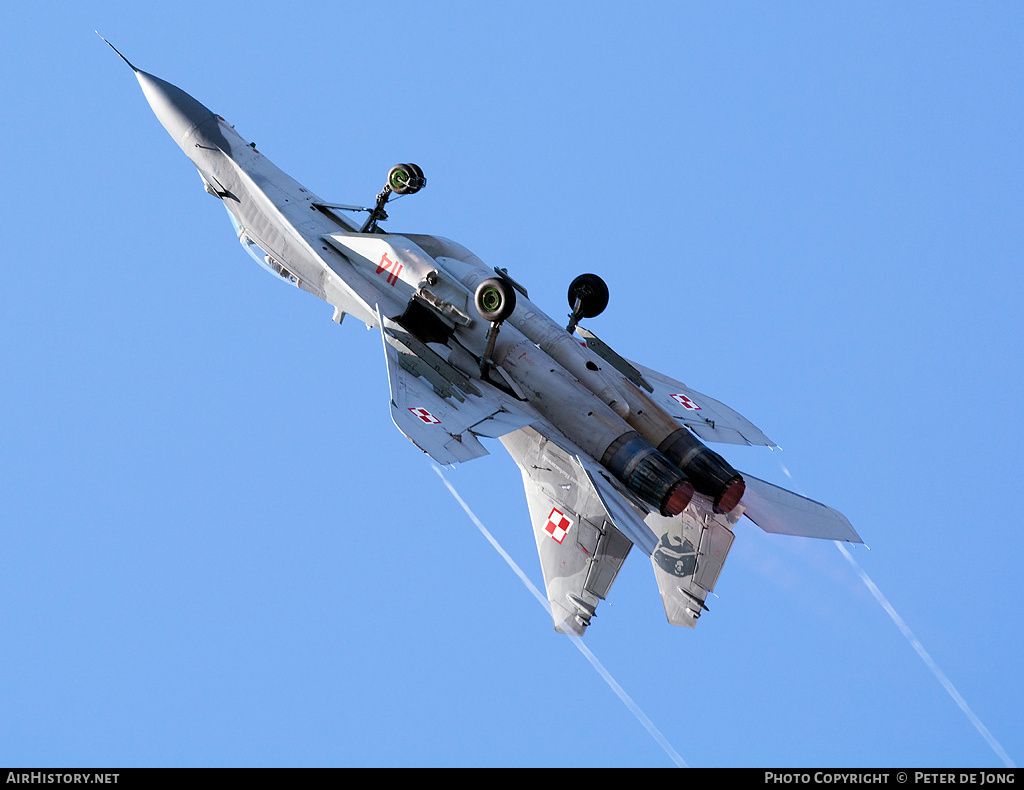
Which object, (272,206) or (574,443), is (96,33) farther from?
(574,443)

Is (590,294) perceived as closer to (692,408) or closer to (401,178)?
(692,408)

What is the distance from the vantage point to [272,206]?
23.4 metres

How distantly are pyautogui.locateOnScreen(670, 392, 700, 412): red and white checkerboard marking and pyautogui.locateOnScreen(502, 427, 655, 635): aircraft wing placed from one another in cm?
382

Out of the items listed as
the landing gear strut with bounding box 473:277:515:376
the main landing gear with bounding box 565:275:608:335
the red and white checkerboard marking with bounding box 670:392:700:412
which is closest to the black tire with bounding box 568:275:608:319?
the main landing gear with bounding box 565:275:608:335

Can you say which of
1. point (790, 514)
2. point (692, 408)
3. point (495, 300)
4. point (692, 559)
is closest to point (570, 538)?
point (692, 559)

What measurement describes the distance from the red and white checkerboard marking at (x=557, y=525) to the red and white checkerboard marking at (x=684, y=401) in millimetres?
4062

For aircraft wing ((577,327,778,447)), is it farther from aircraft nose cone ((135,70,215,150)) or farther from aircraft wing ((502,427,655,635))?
aircraft nose cone ((135,70,215,150))

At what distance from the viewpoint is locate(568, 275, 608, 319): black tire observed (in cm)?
2239

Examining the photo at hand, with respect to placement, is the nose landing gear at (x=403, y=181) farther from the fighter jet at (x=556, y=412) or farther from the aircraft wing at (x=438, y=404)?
the aircraft wing at (x=438, y=404)

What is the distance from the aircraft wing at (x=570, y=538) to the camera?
809 inches
